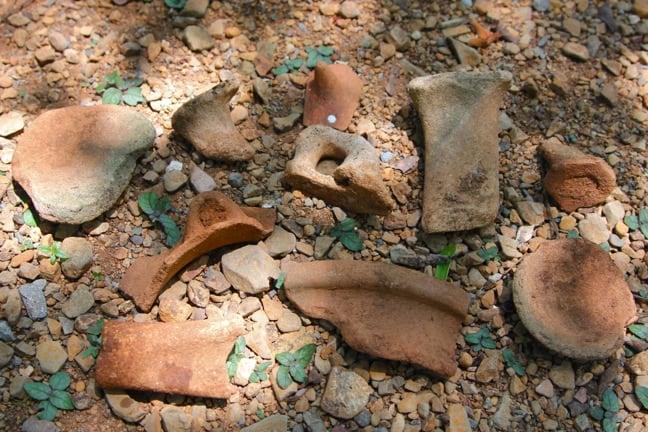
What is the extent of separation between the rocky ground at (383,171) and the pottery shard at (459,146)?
9 centimetres

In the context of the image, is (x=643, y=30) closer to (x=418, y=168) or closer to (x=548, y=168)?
(x=548, y=168)

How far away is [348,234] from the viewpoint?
2217 mm

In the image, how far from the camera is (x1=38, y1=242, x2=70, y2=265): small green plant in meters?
2.10

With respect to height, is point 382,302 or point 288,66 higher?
point 288,66

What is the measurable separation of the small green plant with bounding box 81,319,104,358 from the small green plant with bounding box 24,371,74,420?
3.8 inches

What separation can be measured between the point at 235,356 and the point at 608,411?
1.17 metres

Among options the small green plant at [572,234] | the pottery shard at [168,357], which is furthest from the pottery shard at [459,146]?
the pottery shard at [168,357]

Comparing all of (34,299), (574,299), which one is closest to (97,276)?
(34,299)

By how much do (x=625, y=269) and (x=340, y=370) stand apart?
1.07m

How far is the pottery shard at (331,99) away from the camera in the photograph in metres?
2.41

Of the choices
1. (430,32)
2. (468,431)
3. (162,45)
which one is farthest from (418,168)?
(162,45)

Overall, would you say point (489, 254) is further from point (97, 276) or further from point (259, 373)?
point (97, 276)

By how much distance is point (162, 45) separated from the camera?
102 inches

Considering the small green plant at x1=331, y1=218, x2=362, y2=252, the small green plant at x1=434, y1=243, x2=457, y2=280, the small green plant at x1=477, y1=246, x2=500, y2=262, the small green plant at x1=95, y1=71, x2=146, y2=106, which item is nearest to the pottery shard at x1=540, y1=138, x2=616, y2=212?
the small green plant at x1=477, y1=246, x2=500, y2=262
